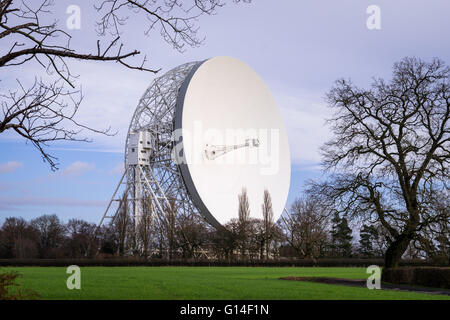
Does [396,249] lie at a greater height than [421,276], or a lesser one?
greater

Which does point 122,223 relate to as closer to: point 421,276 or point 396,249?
point 396,249

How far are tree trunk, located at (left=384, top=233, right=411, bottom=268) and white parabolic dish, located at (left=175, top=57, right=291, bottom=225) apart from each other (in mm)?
20819

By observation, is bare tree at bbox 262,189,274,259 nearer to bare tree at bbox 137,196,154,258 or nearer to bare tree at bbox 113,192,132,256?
bare tree at bbox 137,196,154,258

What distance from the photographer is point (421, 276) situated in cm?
1875

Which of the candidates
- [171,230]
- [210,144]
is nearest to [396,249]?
[210,144]

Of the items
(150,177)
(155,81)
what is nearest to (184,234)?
(150,177)

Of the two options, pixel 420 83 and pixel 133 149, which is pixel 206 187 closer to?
pixel 133 149

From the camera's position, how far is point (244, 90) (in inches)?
1785

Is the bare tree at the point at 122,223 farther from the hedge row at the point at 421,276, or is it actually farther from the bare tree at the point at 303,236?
the hedge row at the point at 421,276

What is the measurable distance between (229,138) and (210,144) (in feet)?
8.99

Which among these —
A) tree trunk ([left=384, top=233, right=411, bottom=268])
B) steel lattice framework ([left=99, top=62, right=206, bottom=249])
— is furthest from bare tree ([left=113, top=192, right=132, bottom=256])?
tree trunk ([left=384, top=233, right=411, bottom=268])

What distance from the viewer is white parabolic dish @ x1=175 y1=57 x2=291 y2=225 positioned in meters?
40.6

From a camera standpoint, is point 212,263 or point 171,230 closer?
point 212,263
